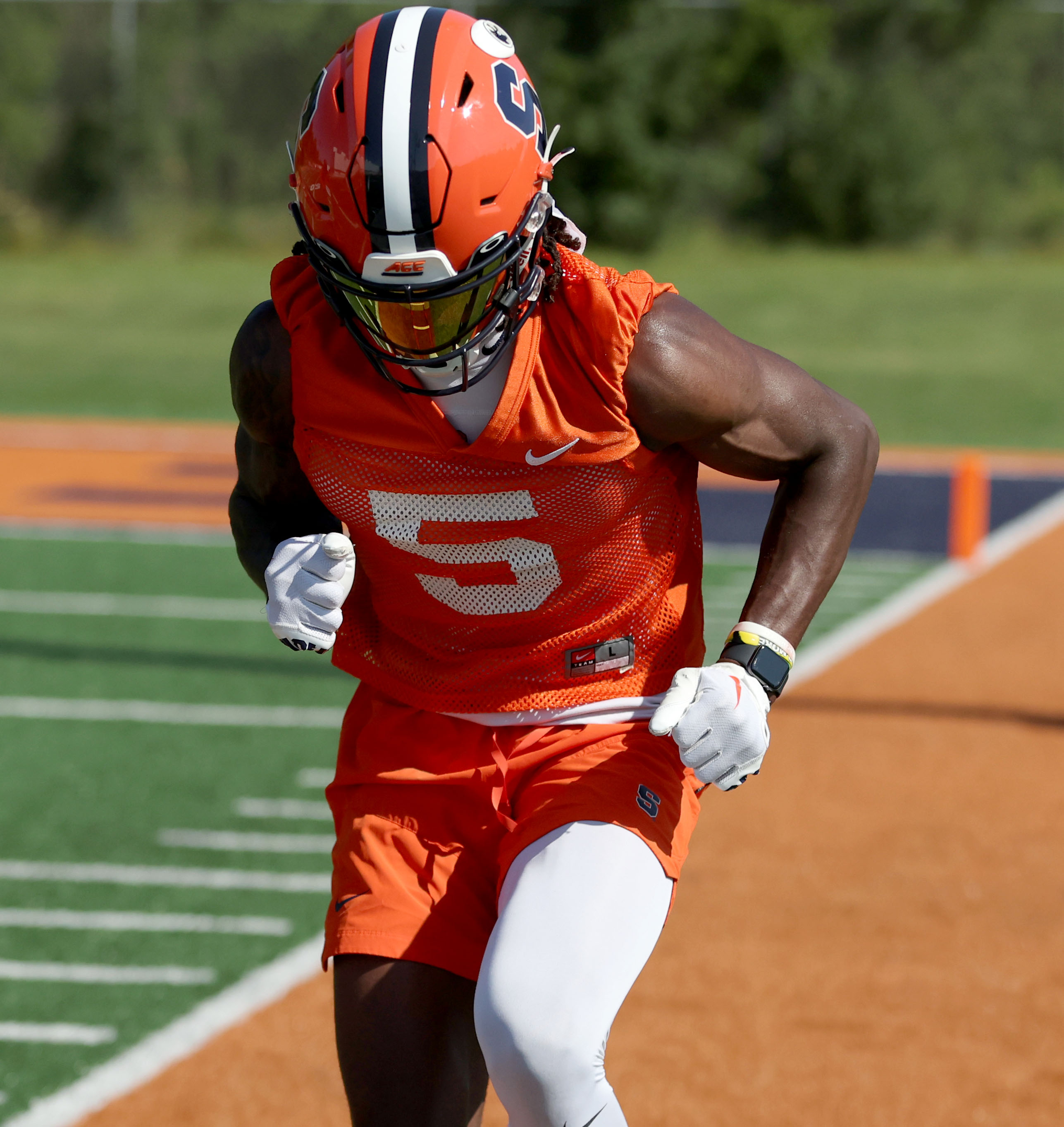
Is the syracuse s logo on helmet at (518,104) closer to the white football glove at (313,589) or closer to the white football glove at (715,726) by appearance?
the white football glove at (313,589)

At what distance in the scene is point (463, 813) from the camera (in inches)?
118

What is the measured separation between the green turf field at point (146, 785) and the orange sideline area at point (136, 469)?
1.96 m

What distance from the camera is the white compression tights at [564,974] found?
2.57 metres

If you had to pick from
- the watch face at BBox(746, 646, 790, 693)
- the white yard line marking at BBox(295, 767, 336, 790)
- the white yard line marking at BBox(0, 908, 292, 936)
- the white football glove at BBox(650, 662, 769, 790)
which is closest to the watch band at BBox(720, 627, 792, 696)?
the watch face at BBox(746, 646, 790, 693)

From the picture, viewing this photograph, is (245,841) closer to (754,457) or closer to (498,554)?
(498,554)

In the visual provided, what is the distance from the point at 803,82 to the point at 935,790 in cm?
2864

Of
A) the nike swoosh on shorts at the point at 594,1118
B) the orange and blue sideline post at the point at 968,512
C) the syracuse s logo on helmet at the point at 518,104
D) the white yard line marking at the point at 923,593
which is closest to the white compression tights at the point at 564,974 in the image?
the nike swoosh on shorts at the point at 594,1118

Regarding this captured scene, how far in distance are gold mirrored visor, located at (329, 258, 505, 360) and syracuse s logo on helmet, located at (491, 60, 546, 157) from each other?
264 millimetres

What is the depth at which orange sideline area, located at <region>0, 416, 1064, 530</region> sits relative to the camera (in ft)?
44.5

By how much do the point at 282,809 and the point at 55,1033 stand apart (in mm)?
1945

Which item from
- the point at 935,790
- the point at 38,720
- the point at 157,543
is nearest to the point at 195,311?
the point at 157,543

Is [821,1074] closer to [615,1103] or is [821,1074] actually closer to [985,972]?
[985,972]

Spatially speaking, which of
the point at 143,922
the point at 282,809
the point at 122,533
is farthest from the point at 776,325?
the point at 143,922

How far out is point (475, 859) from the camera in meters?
3.00
